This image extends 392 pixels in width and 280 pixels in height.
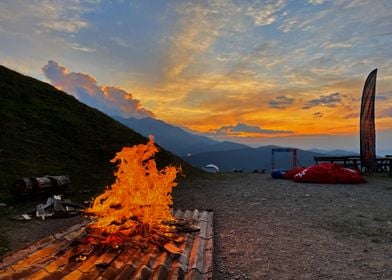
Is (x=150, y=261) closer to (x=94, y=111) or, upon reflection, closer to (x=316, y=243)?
(x=316, y=243)

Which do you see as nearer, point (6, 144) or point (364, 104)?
point (6, 144)

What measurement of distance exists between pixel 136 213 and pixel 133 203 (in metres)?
0.21

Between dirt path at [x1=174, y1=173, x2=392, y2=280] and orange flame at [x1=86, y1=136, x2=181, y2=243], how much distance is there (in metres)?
1.56

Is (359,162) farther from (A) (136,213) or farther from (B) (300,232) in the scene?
(A) (136,213)

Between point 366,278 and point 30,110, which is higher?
point 30,110

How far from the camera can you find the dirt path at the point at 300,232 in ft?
21.8

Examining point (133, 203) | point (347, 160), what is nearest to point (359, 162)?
point (347, 160)

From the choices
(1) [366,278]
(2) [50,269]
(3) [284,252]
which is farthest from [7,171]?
(1) [366,278]

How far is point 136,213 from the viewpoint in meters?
7.14

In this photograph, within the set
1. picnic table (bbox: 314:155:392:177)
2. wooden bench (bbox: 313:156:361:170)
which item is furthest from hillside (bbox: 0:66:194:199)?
picnic table (bbox: 314:155:392:177)

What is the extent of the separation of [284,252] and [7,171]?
13.7m

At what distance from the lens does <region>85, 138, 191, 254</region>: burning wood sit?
22.0 ft

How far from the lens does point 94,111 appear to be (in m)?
31.6

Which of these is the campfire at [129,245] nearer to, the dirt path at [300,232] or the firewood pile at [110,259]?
the firewood pile at [110,259]
